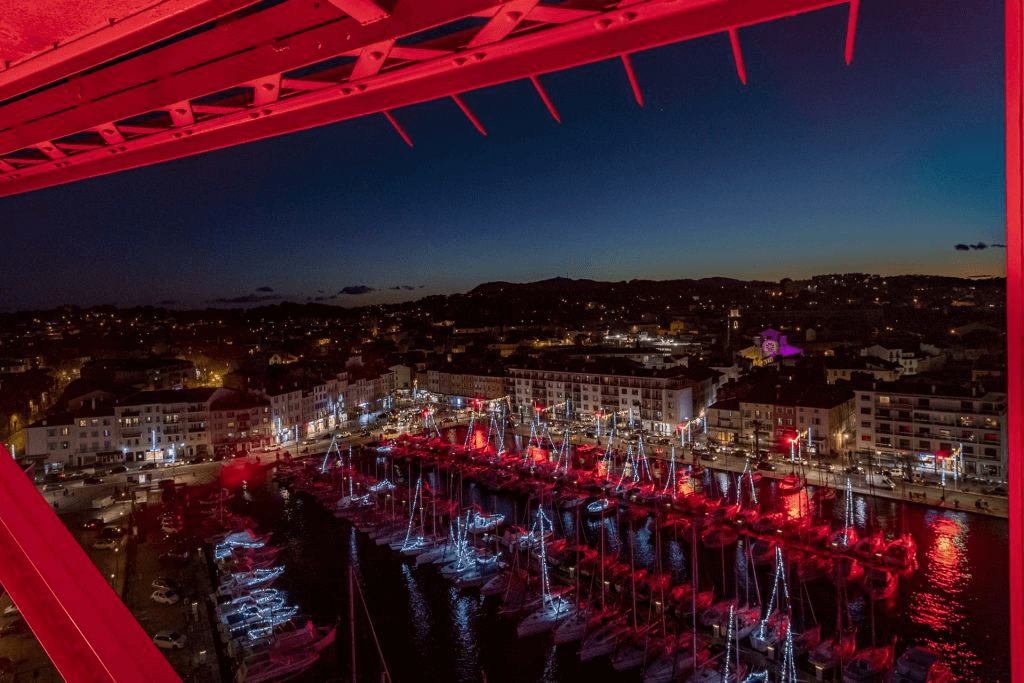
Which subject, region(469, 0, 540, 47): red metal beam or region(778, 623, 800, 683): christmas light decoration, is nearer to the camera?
region(469, 0, 540, 47): red metal beam

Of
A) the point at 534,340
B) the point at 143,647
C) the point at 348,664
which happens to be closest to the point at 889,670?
the point at 348,664

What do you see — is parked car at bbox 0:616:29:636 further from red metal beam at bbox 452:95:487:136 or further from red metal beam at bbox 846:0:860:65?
red metal beam at bbox 846:0:860:65

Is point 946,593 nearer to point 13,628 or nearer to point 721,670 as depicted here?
point 721,670

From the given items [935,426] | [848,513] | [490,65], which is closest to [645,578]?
[848,513]

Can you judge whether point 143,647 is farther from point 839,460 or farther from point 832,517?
point 839,460

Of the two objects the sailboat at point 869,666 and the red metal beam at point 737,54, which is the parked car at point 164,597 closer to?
the sailboat at point 869,666

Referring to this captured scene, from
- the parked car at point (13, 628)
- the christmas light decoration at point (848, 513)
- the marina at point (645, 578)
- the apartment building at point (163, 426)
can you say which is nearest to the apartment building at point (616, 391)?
the marina at point (645, 578)

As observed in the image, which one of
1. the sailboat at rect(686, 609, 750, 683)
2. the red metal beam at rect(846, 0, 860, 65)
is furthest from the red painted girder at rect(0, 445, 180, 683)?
the sailboat at rect(686, 609, 750, 683)
